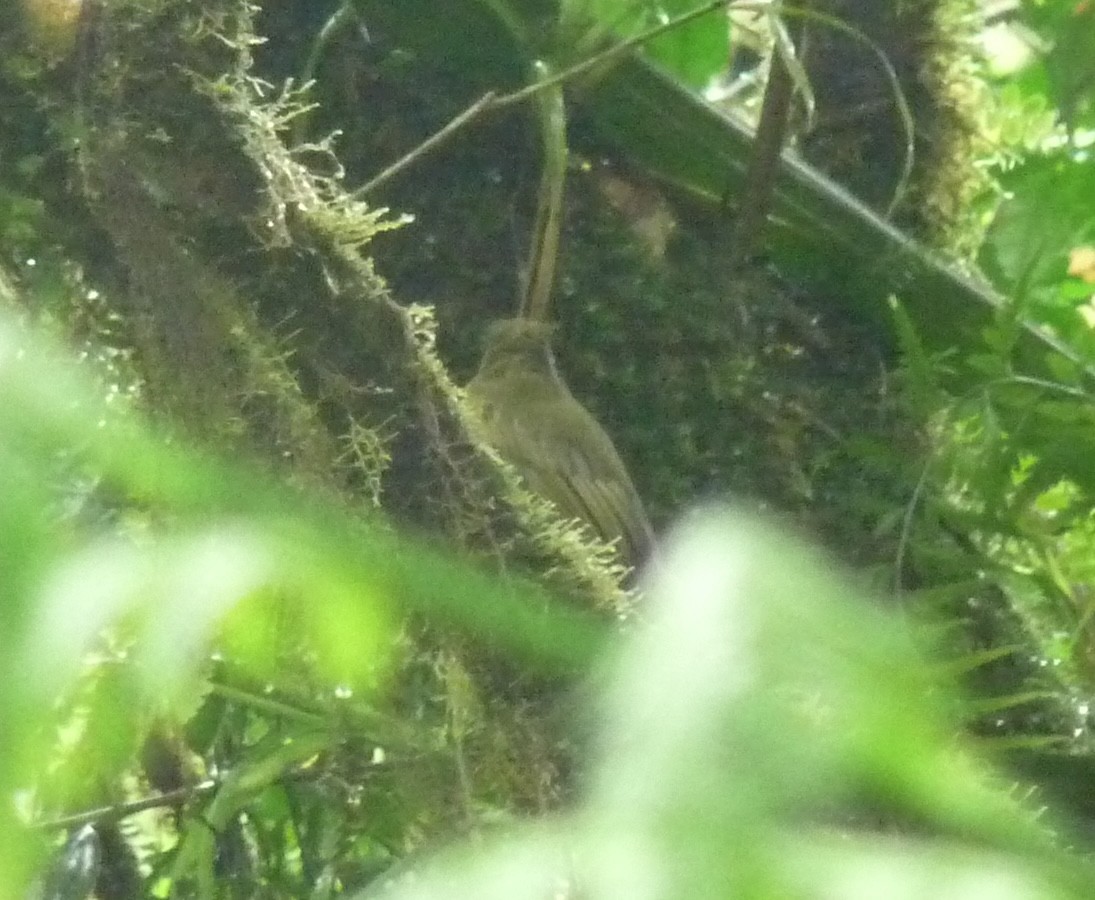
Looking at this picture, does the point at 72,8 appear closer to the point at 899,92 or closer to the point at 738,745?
the point at 738,745

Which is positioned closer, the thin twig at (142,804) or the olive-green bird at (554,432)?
the thin twig at (142,804)

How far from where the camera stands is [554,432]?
1.43m

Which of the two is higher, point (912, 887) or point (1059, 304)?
point (1059, 304)

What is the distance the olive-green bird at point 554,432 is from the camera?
4.57ft

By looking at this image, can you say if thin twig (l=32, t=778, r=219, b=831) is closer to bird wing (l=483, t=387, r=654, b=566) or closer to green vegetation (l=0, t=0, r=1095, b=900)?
green vegetation (l=0, t=0, r=1095, b=900)

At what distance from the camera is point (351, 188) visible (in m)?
1.44

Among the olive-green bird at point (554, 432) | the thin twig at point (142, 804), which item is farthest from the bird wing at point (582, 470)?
the thin twig at point (142, 804)

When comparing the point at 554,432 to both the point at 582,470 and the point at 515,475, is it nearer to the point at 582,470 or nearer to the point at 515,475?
the point at 582,470

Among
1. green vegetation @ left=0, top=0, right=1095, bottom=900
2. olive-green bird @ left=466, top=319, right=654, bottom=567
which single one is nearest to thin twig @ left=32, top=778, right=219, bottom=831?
green vegetation @ left=0, top=0, right=1095, bottom=900

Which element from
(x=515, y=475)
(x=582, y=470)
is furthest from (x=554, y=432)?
(x=515, y=475)

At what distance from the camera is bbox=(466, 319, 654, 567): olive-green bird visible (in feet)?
4.57

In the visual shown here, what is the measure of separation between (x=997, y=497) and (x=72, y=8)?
921 mm

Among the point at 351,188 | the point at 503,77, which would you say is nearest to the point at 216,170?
the point at 351,188

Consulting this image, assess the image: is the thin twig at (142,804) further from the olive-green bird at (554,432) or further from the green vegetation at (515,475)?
the olive-green bird at (554,432)
